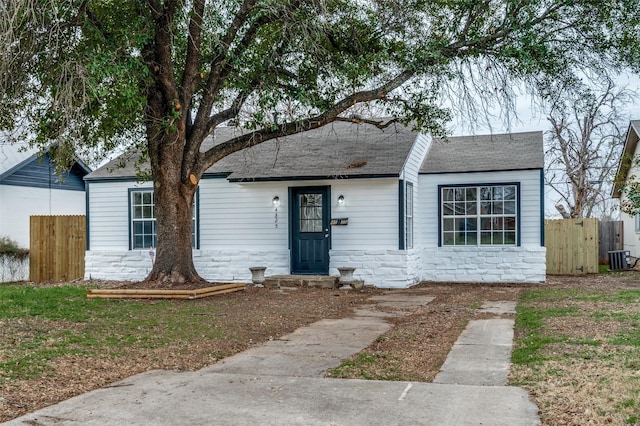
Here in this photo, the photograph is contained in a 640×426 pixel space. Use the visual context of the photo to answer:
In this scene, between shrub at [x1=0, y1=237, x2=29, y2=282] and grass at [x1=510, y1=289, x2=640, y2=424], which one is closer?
grass at [x1=510, y1=289, x2=640, y2=424]

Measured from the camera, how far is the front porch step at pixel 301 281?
13922 mm

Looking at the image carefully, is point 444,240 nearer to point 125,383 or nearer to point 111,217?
point 111,217

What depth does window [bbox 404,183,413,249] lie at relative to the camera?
14.7 metres

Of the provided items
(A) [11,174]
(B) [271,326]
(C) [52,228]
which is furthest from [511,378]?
(A) [11,174]

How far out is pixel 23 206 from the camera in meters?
20.7

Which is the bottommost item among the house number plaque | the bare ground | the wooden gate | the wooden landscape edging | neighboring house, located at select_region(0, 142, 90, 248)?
the bare ground

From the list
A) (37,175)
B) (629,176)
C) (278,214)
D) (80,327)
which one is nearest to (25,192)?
(37,175)

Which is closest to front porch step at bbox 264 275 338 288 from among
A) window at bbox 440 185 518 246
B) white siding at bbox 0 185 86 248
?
window at bbox 440 185 518 246

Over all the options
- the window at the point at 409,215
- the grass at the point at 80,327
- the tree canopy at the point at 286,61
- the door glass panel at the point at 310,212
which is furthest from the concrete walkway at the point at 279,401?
the door glass panel at the point at 310,212

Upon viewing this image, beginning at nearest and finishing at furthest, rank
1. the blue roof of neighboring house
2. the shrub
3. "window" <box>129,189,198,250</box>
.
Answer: "window" <box>129,189,198,250</box> < the shrub < the blue roof of neighboring house

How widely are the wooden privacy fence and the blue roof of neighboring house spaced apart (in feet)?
7.62

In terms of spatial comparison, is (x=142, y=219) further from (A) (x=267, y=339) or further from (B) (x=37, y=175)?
(A) (x=267, y=339)

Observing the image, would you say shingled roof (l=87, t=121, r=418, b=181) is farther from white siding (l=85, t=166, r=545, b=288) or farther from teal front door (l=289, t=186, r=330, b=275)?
teal front door (l=289, t=186, r=330, b=275)

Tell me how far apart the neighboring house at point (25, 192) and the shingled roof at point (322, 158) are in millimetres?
4595
